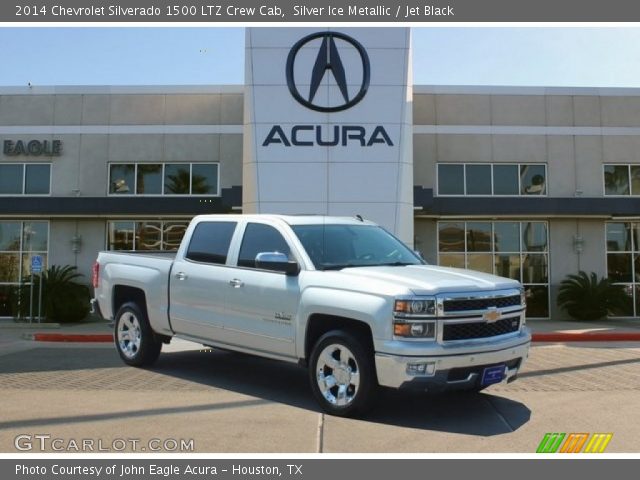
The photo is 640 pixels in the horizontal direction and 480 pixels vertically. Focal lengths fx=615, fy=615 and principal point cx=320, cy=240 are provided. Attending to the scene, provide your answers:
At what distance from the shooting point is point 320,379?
606 cm

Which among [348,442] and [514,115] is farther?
[514,115]

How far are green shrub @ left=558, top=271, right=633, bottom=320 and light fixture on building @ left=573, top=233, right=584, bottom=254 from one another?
0.89 meters

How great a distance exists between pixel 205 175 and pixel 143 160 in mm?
2207

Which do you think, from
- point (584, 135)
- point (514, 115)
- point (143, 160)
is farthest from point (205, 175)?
point (584, 135)

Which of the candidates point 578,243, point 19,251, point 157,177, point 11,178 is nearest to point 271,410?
point 157,177

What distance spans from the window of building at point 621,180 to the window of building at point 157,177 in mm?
13478

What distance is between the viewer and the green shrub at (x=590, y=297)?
771 inches

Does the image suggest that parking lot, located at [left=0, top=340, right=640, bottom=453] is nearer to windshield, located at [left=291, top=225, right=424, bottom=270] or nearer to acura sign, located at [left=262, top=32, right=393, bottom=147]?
windshield, located at [left=291, top=225, right=424, bottom=270]

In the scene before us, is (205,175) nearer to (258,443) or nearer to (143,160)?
(143,160)

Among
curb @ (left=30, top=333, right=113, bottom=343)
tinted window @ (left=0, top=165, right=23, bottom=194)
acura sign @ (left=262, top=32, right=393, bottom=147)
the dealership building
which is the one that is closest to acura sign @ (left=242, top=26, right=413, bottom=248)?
acura sign @ (left=262, top=32, right=393, bottom=147)

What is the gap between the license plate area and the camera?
577 centimetres

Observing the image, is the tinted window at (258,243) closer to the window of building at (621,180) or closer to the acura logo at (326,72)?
the acura logo at (326,72)

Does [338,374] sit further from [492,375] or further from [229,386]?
[229,386]

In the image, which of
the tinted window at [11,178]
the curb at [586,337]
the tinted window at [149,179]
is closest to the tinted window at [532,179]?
the curb at [586,337]
